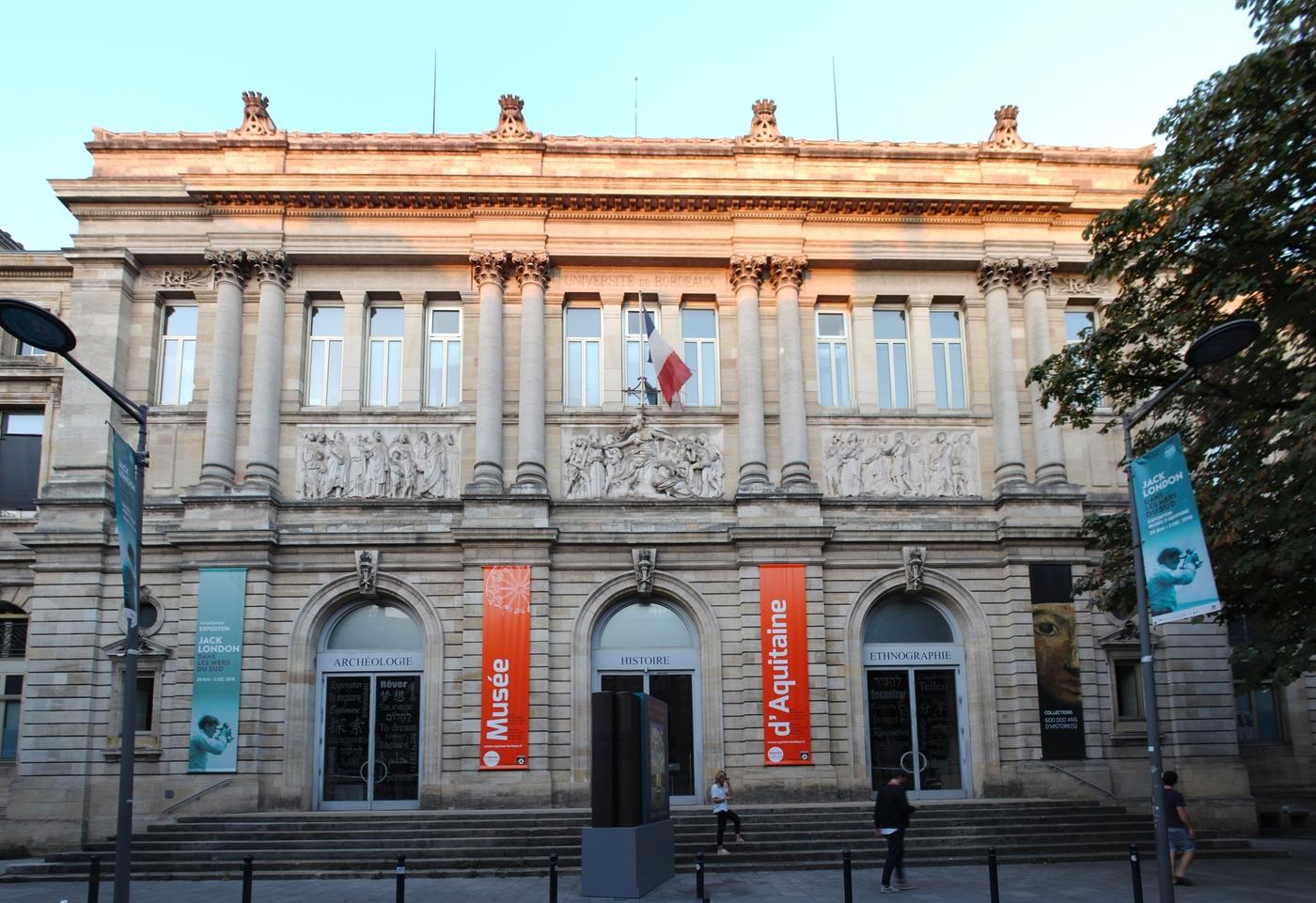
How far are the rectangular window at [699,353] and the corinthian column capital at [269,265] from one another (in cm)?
1030

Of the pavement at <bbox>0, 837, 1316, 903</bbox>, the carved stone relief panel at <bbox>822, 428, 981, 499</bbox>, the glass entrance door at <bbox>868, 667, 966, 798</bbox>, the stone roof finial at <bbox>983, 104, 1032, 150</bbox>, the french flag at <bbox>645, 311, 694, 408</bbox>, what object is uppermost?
the stone roof finial at <bbox>983, 104, 1032, 150</bbox>

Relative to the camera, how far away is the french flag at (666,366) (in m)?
27.7

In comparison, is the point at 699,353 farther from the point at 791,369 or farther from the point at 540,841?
the point at 540,841

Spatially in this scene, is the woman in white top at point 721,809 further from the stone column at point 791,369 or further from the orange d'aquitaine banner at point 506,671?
the stone column at point 791,369

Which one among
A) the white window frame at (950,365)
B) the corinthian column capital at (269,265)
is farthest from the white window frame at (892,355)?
the corinthian column capital at (269,265)

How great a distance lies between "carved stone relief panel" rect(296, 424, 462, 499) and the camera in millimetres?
27781

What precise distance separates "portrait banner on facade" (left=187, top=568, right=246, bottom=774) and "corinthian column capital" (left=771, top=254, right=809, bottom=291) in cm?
1502

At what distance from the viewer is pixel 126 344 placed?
93.2 feet

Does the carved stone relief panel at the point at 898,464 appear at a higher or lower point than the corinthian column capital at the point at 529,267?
lower

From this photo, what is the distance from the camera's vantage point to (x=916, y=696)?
91.0 ft

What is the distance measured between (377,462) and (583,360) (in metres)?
5.85

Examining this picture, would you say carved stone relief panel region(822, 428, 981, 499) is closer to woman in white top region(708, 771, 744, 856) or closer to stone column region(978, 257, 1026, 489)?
stone column region(978, 257, 1026, 489)

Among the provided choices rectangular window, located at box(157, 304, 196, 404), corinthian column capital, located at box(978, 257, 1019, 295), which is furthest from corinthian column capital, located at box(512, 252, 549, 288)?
corinthian column capital, located at box(978, 257, 1019, 295)

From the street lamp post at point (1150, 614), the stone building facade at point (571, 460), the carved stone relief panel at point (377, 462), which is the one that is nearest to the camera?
the street lamp post at point (1150, 614)
